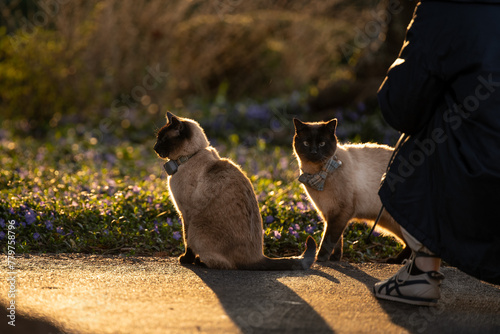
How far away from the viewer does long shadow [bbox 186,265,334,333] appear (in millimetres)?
2830

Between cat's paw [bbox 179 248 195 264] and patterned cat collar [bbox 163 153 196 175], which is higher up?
patterned cat collar [bbox 163 153 196 175]

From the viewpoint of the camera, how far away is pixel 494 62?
290 centimetres

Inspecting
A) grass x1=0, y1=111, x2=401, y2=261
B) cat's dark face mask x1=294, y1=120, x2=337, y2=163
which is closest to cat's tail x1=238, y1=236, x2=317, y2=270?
grass x1=0, y1=111, x2=401, y2=261

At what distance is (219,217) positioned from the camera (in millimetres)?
3900

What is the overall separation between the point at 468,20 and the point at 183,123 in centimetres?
203

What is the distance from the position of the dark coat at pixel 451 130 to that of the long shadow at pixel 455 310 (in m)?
0.24

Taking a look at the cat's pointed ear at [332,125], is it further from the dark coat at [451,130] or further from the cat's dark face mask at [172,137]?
the dark coat at [451,130]

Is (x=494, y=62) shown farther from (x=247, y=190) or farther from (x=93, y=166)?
(x=93, y=166)

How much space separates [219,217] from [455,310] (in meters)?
1.45

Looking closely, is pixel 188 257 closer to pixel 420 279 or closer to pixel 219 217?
pixel 219 217

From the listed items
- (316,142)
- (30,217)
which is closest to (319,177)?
(316,142)

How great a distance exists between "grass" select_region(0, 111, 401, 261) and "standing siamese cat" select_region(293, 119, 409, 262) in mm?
296

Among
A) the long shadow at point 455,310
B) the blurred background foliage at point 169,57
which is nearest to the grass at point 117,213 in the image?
the long shadow at point 455,310

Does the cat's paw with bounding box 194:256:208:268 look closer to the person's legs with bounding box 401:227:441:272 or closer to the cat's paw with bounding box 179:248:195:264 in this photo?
the cat's paw with bounding box 179:248:195:264
